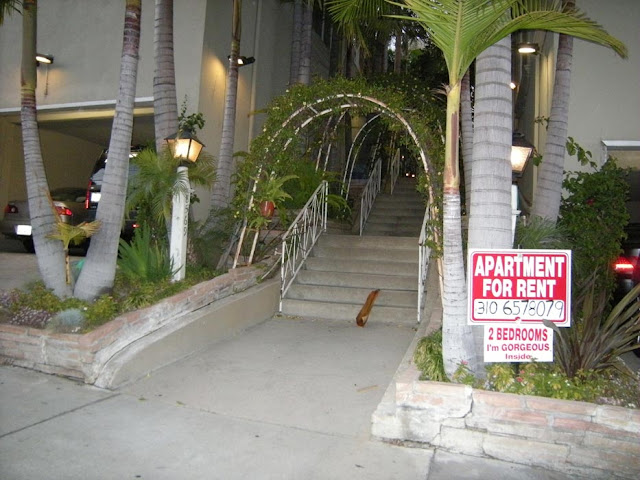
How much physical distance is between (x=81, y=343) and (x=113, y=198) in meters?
1.63

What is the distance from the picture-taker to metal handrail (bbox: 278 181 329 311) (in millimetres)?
7453

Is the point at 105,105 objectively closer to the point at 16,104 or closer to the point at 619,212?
the point at 16,104

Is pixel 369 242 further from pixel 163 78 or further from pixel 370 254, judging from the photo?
pixel 163 78

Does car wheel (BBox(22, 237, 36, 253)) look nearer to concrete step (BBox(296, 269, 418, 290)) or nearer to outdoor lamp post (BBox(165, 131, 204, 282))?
outdoor lamp post (BBox(165, 131, 204, 282))

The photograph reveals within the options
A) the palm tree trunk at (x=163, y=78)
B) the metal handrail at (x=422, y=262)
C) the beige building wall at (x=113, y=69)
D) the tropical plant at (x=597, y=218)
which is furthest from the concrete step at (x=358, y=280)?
the beige building wall at (x=113, y=69)

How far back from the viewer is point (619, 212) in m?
6.96

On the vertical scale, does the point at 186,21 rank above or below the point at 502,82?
above

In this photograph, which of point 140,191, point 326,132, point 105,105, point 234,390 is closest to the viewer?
point 234,390

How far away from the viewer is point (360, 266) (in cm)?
783

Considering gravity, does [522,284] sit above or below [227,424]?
above

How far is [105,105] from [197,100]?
2353mm

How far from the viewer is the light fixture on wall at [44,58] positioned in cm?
1074

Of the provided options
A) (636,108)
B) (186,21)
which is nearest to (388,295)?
(636,108)

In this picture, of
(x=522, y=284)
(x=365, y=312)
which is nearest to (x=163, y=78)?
(x=365, y=312)
